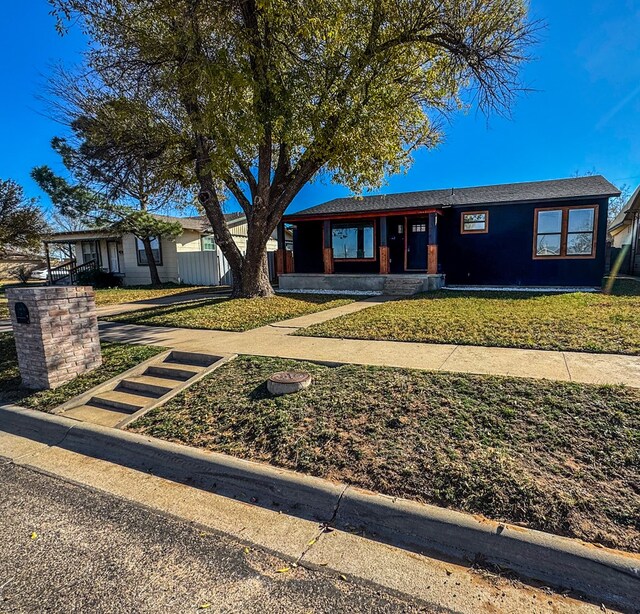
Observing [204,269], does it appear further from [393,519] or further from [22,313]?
[393,519]

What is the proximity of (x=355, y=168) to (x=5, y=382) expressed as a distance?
8335mm

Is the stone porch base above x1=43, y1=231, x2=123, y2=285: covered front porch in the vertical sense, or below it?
below

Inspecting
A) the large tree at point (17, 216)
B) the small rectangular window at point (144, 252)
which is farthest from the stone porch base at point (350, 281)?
the large tree at point (17, 216)

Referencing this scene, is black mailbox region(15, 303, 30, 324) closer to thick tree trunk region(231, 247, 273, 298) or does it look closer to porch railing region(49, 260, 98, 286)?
thick tree trunk region(231, 247, 273, 298)

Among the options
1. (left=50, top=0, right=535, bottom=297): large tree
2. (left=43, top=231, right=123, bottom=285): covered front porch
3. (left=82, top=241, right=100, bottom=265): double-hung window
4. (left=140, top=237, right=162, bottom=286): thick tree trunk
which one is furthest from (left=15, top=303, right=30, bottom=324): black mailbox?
(left=82, top=241, right=100, bottom=265): double-hung window

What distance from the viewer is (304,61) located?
8055mm

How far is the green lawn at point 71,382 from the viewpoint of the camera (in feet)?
15.3

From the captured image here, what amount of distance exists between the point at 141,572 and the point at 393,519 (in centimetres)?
149

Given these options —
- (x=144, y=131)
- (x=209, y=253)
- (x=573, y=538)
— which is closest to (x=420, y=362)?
(x=573, y=538)

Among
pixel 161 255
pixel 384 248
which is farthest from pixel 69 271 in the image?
pixel 384 248

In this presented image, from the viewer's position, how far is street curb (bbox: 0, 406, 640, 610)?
2.01 meters

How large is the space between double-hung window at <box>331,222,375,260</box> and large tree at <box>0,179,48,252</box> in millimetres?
13857

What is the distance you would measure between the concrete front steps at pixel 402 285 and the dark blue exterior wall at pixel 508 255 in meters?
2.61

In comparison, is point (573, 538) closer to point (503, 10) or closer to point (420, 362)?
point (420, 362)
